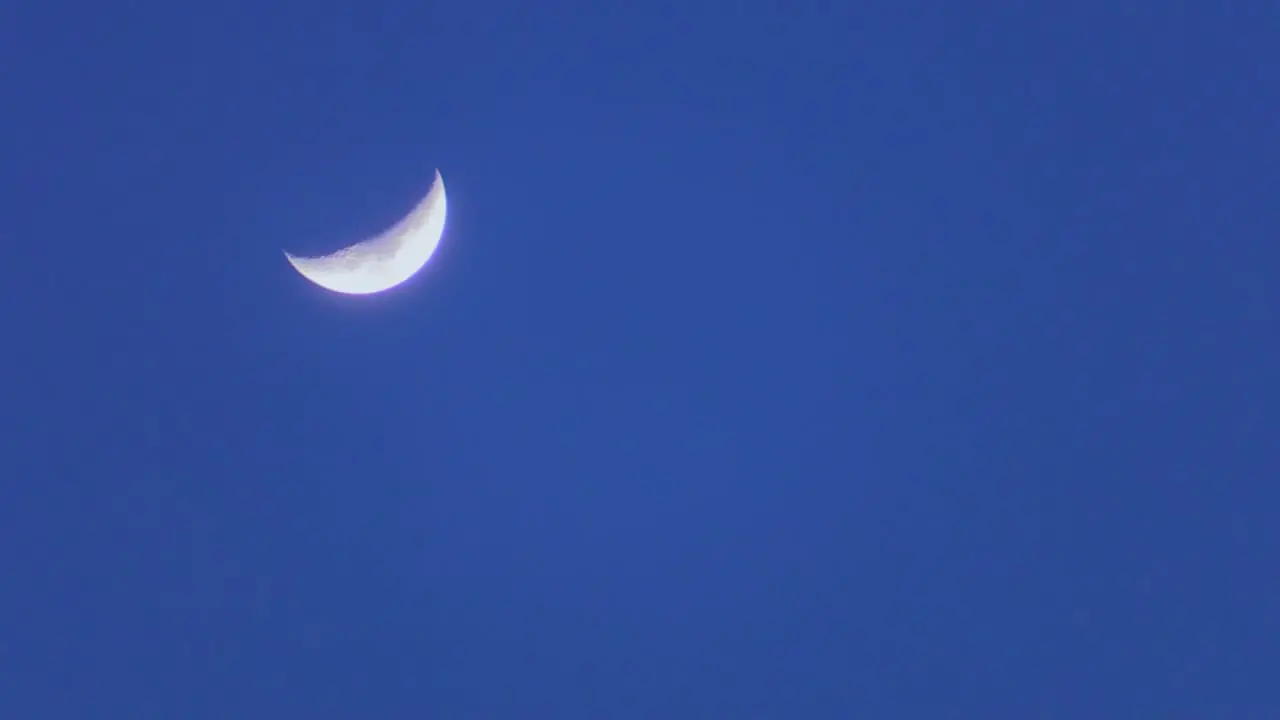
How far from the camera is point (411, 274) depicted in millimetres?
5684

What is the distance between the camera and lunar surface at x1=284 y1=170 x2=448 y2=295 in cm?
553

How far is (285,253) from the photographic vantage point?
5.67 metres

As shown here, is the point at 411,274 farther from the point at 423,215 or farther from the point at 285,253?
the point at 285,253

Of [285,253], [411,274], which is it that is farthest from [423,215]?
[285,253]

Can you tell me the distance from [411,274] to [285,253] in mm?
1104

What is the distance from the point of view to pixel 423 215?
5.66 metres

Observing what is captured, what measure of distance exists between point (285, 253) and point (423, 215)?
125cm

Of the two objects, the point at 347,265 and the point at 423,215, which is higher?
the point at 423,215

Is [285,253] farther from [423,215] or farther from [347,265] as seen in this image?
[423,215]

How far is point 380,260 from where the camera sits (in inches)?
217

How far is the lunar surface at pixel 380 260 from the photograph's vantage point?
5.53 meters

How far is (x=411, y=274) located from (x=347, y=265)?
518mm

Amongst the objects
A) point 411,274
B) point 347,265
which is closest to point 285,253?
A: point 347,265

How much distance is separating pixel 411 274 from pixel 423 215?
20.5 inches
